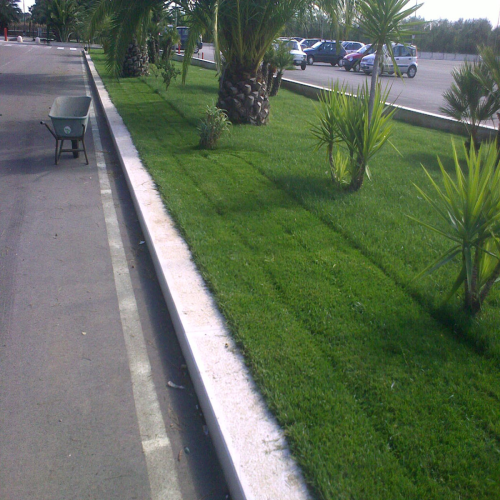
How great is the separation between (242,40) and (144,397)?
33.4ft

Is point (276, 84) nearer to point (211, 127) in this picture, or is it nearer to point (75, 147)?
point (211, 127)

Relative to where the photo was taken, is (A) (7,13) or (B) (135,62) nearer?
(B) (135,62)

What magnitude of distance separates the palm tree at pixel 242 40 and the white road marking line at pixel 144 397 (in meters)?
6.94

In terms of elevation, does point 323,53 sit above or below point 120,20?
above

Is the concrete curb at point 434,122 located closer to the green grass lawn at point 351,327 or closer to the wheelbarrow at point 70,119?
the green grass lawn at point 351,327

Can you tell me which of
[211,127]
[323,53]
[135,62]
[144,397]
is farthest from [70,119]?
[323,53]

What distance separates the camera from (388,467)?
290 cm

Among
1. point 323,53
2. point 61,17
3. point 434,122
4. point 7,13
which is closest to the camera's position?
point 434,122

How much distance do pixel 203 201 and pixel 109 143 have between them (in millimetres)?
4953

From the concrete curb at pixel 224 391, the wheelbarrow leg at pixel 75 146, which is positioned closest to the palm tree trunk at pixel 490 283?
the concrete curb at pixel 224 391

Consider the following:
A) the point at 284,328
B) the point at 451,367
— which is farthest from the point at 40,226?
the point at 451,367

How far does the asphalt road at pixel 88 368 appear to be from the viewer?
3039 mm

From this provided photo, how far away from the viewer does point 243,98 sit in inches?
492

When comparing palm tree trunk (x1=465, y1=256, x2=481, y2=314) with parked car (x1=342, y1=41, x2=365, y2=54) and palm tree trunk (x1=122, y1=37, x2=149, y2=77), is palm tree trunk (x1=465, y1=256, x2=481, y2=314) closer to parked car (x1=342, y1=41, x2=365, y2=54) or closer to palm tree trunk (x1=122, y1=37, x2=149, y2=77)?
palm tree trunk (x1=122, y1=37, x2=149, y2=77)
